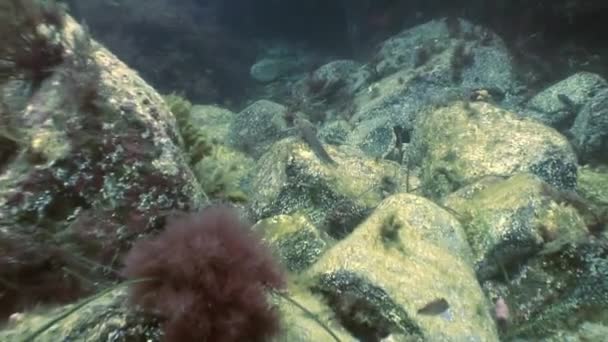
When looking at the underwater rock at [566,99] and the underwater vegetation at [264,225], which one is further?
the underwater rock at [566,99]

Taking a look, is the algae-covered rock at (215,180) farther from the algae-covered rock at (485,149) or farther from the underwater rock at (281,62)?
the underwater rock at (281,62)

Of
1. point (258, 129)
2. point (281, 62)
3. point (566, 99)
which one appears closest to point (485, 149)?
point (566, 99)

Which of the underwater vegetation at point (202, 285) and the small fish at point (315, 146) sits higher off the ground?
the underwater vegetation at point (202, 285)

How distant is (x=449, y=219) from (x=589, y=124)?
4.87 metres

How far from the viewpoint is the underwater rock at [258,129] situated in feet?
31.2

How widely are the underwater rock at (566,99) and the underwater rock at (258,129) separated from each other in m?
5.24

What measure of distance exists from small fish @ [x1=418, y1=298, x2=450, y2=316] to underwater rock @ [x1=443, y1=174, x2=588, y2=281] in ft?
3.83

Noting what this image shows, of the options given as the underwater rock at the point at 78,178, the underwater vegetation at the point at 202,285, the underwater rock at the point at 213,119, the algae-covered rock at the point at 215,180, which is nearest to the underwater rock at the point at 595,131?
the algae-covered rock at the point at 215,180

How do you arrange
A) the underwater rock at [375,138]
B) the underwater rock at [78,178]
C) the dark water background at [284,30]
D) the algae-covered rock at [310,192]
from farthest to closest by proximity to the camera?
1. the dark water background at [284,30]
2. the underwater rock at [375,138]
3. the algae-covered rock at [310,192]
4. the underwater rock at [78,178]

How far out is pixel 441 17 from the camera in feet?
48.5

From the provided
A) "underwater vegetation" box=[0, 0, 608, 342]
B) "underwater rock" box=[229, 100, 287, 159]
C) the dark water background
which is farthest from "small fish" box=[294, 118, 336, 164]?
the dark water background

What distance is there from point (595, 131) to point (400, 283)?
20.0 feet

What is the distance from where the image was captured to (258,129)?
32.3ft

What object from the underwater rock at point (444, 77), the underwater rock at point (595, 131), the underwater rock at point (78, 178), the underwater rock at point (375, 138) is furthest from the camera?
the underwater rock at point (444, 77)
